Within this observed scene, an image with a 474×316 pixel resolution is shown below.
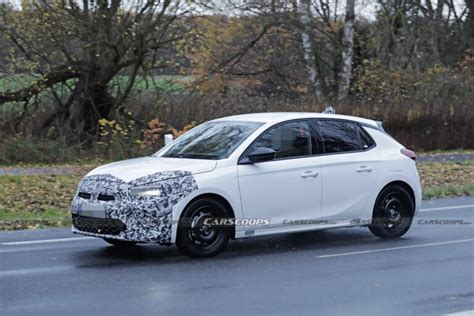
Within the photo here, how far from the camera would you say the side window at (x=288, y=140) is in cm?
1203

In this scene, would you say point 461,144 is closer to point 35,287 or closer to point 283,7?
point 283,7

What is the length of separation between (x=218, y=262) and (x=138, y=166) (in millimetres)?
1449

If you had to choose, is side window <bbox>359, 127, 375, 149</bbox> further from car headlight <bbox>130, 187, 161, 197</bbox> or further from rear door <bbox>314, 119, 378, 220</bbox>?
car headlight <bbox>130, 187, 161, 197</bbox>

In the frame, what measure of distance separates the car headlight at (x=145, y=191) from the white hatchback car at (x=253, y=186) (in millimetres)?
11


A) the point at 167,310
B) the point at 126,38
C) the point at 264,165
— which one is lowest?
the point at 167,310

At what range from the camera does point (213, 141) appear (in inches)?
478

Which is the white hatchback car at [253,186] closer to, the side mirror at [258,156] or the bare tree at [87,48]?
the side mirror at [258,156]

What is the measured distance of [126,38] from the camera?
89.8 ft

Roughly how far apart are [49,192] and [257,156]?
7.54 meters

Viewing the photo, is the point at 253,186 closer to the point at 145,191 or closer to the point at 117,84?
the point at 145,191

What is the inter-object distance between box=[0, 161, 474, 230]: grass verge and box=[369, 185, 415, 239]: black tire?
4.85m

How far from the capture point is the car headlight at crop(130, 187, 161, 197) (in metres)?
10.9

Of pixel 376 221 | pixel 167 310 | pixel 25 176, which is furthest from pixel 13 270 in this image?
pixel 25 176

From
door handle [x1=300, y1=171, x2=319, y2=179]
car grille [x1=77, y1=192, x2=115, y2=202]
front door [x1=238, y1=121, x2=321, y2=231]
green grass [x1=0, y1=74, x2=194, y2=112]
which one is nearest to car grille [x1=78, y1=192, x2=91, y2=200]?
car grille [x1=77, y1=192, x2=115, y2=202]
